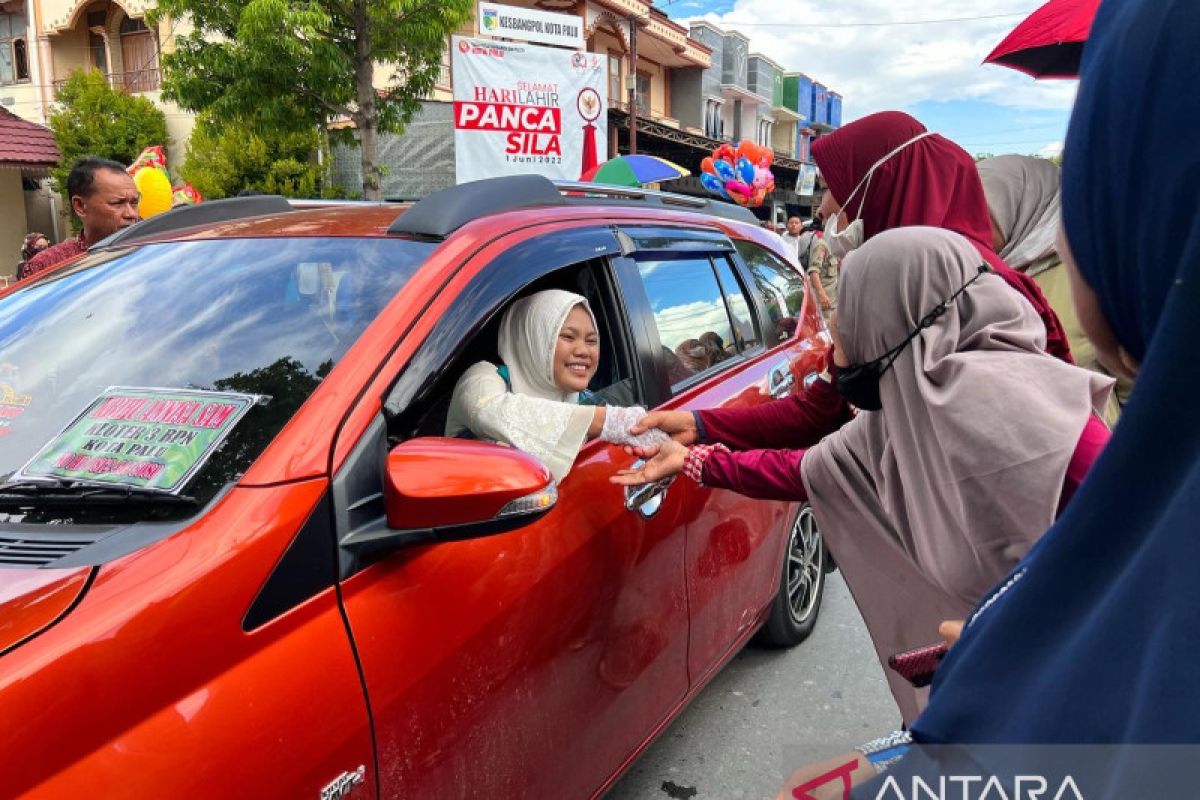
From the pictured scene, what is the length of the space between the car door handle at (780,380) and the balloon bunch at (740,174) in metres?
10.1

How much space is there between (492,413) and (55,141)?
1927 cm

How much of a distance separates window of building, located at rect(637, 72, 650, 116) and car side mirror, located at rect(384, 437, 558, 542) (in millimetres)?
25509

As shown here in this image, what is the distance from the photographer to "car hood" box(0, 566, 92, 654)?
1.04 m

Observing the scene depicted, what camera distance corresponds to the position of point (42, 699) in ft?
3.24

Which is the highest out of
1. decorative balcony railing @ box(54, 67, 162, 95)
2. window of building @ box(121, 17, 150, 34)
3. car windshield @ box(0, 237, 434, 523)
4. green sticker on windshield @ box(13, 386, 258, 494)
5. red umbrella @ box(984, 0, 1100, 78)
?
window of building @ box(121, 17, 150, 34)

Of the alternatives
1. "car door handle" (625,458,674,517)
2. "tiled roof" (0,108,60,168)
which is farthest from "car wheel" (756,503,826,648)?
"tiled roof" (0,108,60,168)

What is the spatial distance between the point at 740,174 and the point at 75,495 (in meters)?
12.6

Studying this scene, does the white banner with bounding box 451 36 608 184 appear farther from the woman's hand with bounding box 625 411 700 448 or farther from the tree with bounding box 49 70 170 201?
the tree with bounding box 49 70 170 201

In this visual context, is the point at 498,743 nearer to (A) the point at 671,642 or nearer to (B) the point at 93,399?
(A) the point at 671,642

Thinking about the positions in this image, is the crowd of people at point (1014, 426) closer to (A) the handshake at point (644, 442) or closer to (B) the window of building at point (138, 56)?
(A) the handshake at point (644, 442)

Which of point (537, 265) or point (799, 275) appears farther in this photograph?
point (799, 275)

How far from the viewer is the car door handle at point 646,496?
2.03 metres

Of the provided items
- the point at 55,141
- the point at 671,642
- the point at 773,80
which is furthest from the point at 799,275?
the point at 773,80

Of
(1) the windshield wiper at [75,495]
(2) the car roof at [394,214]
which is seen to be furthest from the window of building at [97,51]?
(1) the windshield wiper at [75,495]
